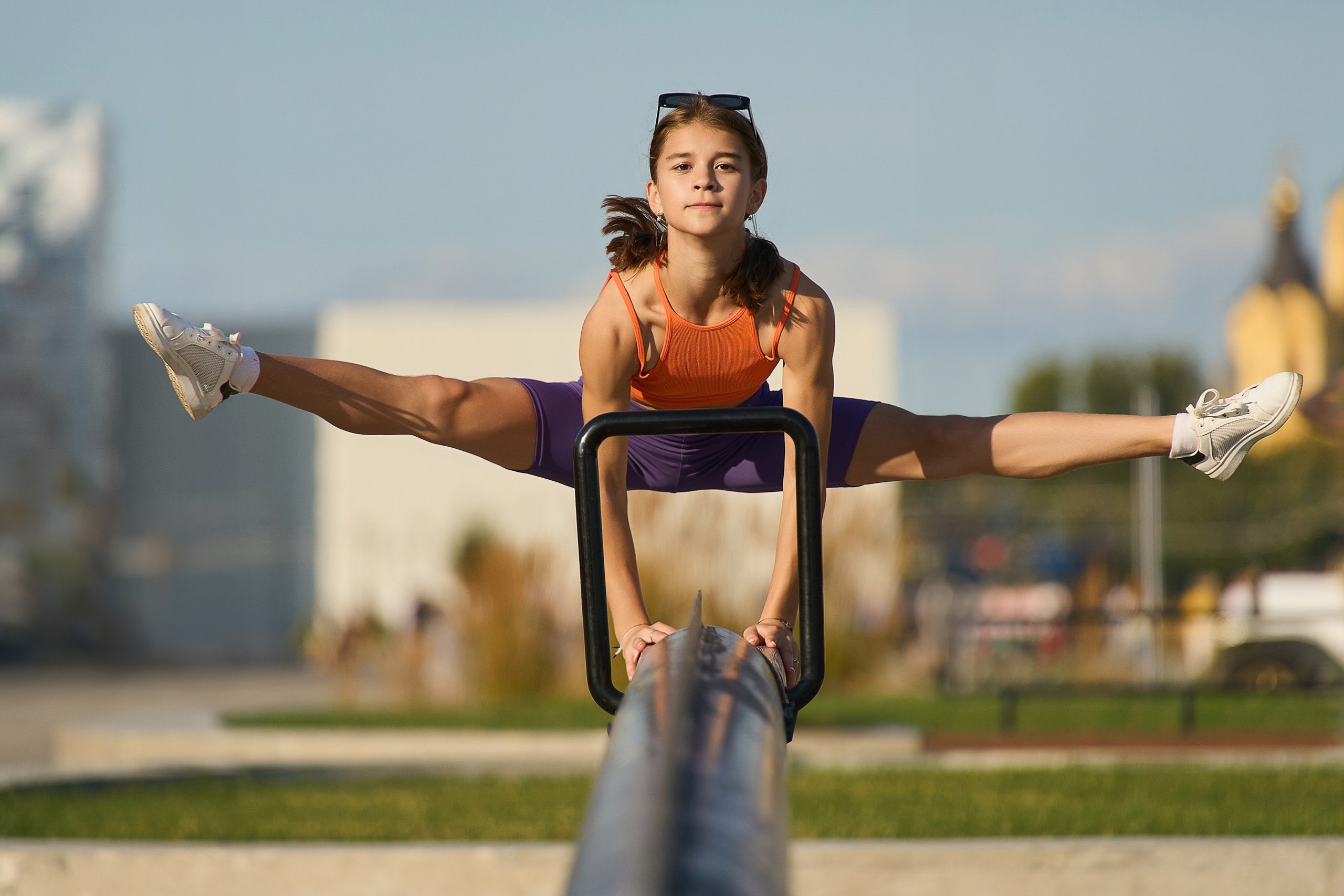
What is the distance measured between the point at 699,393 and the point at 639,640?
0.88m

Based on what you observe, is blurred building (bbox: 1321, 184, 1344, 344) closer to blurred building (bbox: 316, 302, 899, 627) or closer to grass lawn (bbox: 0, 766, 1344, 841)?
blurred building (bbox: 316, 302, 899, 627)

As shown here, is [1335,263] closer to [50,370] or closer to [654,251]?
[50,370]

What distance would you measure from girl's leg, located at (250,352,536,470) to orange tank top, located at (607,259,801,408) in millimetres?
383

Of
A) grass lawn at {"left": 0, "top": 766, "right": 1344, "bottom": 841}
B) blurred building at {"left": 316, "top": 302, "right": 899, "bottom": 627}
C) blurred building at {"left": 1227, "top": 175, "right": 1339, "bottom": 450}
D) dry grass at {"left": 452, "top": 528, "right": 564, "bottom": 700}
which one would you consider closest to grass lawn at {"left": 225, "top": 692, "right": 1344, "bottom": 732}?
dry grass at {"left": 452, "top": 528, "right": 564, "bottom": 700}

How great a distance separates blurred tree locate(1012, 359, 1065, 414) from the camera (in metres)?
64.0

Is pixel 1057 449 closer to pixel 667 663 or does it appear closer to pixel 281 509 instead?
pixel 667 663

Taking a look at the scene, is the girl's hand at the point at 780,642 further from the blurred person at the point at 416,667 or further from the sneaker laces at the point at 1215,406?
the blurred person at the point at 416,667

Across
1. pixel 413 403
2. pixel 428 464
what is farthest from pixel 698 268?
pixel 428 464

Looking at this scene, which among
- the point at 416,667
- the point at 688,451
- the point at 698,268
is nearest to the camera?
the point at 698,268

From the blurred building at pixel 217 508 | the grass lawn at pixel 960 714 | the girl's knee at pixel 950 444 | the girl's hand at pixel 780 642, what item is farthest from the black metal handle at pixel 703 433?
the blurred building at pixel 217 508

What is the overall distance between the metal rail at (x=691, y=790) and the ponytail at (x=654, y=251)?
53.4 inches

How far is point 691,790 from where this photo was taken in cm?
152

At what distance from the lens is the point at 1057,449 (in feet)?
11.5

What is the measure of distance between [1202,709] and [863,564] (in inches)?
132
